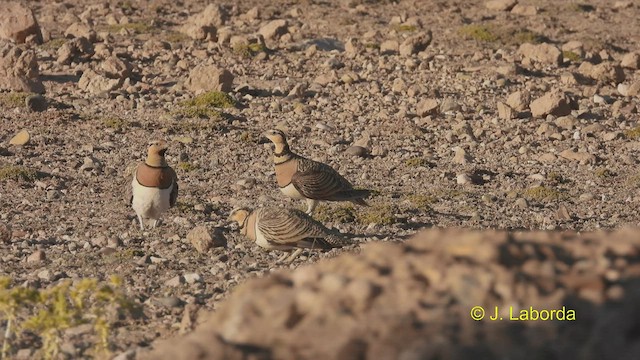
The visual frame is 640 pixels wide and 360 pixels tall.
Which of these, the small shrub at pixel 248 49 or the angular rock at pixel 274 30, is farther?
the angular rock at pixel 274 30

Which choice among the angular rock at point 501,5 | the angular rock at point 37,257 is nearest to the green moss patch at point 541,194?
the angular rock at point 37,257

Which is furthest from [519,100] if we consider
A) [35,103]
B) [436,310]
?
[436,310]

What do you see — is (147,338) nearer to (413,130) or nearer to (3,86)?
(413,130)

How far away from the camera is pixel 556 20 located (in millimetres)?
32875

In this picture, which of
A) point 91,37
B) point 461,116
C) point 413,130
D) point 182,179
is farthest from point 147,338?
point 91,37

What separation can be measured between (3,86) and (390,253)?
18.7m

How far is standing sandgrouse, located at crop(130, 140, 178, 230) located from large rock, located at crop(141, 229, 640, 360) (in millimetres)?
8885

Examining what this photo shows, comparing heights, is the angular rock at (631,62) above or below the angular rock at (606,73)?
below

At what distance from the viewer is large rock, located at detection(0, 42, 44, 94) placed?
2283 cm

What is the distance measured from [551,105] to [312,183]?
8845 mm

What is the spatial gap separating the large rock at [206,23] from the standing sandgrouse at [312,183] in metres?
13.7

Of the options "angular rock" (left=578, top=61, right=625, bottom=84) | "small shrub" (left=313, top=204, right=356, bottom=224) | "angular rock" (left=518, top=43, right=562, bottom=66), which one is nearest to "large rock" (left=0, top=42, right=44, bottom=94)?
"small shrub" (left=313, top=204, right=356, bottom=224)

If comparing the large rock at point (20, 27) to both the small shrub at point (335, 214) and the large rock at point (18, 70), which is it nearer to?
the large rock at point (18, 70)

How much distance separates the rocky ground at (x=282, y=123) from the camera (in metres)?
13.5
